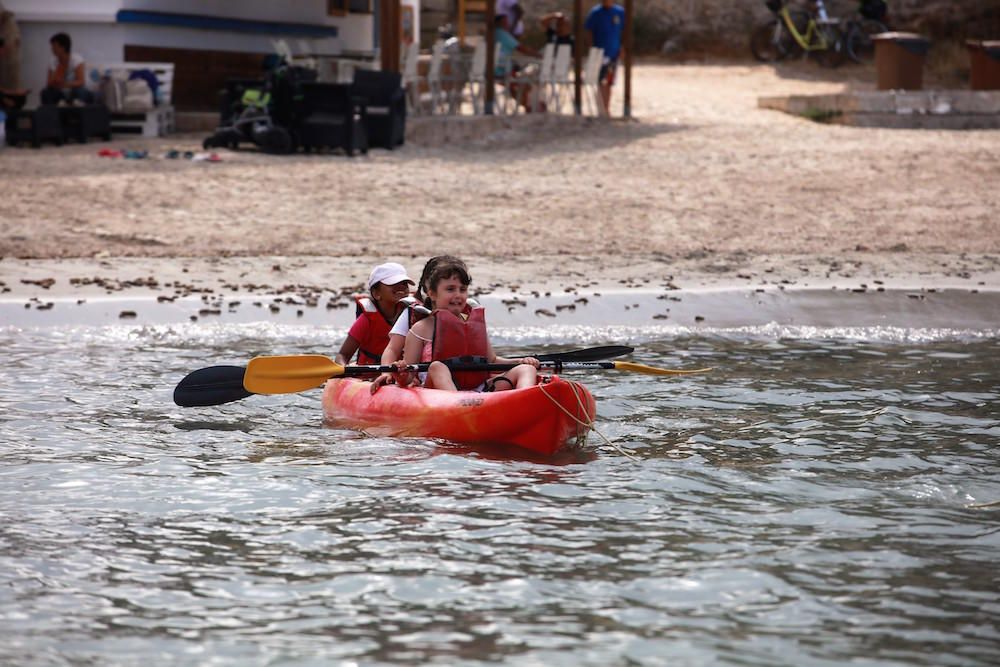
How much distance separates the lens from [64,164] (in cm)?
1469

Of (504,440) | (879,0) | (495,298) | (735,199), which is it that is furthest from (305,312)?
(879,0)

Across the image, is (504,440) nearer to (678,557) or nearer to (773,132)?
(678,557)

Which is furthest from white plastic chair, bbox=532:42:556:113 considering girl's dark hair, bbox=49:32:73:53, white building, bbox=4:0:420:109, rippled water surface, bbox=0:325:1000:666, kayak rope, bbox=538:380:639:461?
kayak rope, bbox=538:380:639:461

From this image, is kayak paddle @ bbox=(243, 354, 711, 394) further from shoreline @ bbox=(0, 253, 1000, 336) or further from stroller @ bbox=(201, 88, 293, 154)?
stroller @ bbox=(201, 88, 293, 154)

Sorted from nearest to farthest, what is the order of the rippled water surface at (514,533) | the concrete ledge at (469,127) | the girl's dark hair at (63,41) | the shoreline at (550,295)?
the rippled water surface at (514,533) → the shoreline at (550,295) → the girl's dark hair at (63,41) → the concrete ledge at (469,127)

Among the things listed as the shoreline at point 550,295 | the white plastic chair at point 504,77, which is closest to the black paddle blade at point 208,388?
the shoreline at point 550,295

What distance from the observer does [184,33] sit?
1884cm

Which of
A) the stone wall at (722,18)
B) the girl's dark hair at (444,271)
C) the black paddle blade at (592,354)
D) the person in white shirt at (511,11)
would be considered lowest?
the black paddle blade at (592,354)

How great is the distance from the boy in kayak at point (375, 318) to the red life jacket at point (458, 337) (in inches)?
25.2

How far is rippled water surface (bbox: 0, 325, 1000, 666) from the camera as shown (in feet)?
13.3

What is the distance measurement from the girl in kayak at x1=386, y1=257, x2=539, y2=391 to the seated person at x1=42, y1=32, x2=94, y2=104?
37.4 ft

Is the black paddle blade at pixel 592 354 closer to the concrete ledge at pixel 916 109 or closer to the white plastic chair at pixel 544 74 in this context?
the concrete ledge at pixel 916 109

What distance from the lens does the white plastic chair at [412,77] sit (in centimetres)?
1930

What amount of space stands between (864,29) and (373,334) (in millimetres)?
23473
